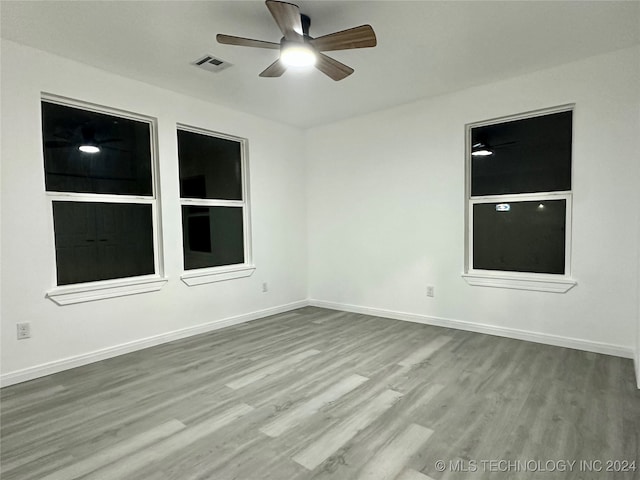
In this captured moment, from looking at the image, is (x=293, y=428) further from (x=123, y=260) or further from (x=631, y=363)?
(x=631, y=363)

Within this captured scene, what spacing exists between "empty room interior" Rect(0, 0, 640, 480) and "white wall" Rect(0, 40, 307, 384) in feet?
0.06

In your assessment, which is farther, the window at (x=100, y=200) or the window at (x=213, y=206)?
the window at (x=213, y=206)

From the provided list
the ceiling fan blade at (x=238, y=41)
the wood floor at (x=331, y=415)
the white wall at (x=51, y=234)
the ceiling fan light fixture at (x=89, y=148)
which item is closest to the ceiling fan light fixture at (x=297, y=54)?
the ceiling fan blade at (x=238, y=41)

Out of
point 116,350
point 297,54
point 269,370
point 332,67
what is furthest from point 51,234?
point 332,67

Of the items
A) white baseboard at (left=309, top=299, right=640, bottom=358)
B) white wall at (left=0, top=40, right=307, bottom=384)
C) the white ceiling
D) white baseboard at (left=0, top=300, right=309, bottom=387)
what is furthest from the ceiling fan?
white baseboard at (left=309, top=299, right=640, bottom=358)

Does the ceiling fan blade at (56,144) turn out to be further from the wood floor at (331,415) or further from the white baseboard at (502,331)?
the white baseboard at (502,331)

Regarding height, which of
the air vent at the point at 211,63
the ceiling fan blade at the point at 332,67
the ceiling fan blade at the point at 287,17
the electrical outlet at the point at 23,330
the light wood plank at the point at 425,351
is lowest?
the light wood plank at the point at 425,351

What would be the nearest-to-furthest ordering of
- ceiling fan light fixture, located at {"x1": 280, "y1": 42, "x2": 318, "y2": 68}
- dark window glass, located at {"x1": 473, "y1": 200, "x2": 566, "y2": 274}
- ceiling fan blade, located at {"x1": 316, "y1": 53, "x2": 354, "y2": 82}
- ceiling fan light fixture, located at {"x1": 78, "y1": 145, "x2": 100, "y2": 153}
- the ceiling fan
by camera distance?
the ceiling fan, ceiling fan light fixture, located at {"x1": 280, "y1": 42, "x2": 318, "y2": 68}, ceiling fan blade, located at {"x1": 316, "y1": 53, "x2": 354, "y2": 82}, ceiling fan light fixture, located at {"x1": 78, "y1": 145, "x2": 100, "y2": 153}, dark window glass, located at {"x1": 473, "y1": 200, "x2": 566, "y2": 274}

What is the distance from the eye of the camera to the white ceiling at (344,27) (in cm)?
237

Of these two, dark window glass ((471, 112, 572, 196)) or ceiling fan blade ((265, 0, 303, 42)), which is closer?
ceiling fan blade ((265, 0, 303, 42))

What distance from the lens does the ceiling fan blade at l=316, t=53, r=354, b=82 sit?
8.59ft

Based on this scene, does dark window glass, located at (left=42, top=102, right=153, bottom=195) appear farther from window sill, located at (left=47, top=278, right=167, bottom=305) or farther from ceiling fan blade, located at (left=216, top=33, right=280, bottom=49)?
ceiling fan blade, located at (left=216, top=33, right=280, bottom=49)

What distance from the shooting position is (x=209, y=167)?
Answer: 4.30 meters

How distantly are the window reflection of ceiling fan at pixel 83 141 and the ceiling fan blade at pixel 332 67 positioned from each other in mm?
2242
